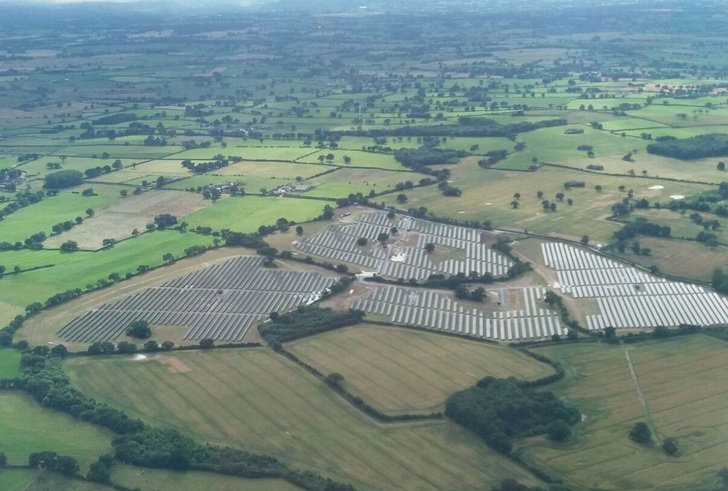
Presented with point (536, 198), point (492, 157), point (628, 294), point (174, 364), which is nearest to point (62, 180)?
point (492, 157)

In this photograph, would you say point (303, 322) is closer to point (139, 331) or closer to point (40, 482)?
point (139, 331)

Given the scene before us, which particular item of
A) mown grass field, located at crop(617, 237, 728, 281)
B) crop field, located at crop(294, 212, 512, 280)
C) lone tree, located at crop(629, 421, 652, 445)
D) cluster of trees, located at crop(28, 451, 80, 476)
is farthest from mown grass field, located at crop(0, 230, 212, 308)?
lone tree, located at crop(629, 421, 652, 445)

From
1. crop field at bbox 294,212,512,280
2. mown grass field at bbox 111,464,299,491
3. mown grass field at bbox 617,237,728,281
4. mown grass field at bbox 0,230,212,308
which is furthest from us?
crop field at bbox 294,212,512,280

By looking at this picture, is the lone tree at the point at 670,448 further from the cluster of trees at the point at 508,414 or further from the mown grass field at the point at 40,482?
the mown grass field at the point at 40,482

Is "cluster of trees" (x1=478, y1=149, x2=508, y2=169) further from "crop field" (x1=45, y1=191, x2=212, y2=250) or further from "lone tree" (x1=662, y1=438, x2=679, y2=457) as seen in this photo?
"lone tree" (x1=662, y1=438, x2=679, y2=457)

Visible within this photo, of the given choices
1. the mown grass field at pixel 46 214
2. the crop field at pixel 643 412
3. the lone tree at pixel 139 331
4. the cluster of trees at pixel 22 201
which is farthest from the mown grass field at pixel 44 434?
the cluster of trees at pixel 22 201

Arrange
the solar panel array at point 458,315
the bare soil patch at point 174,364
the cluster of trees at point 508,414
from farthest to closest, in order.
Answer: the solar panel array at point 458,315
the bare soil patch at point 174,364
the cluster of trees at point 508,414

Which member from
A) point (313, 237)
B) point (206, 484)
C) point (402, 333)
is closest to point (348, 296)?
point (402, 333)
